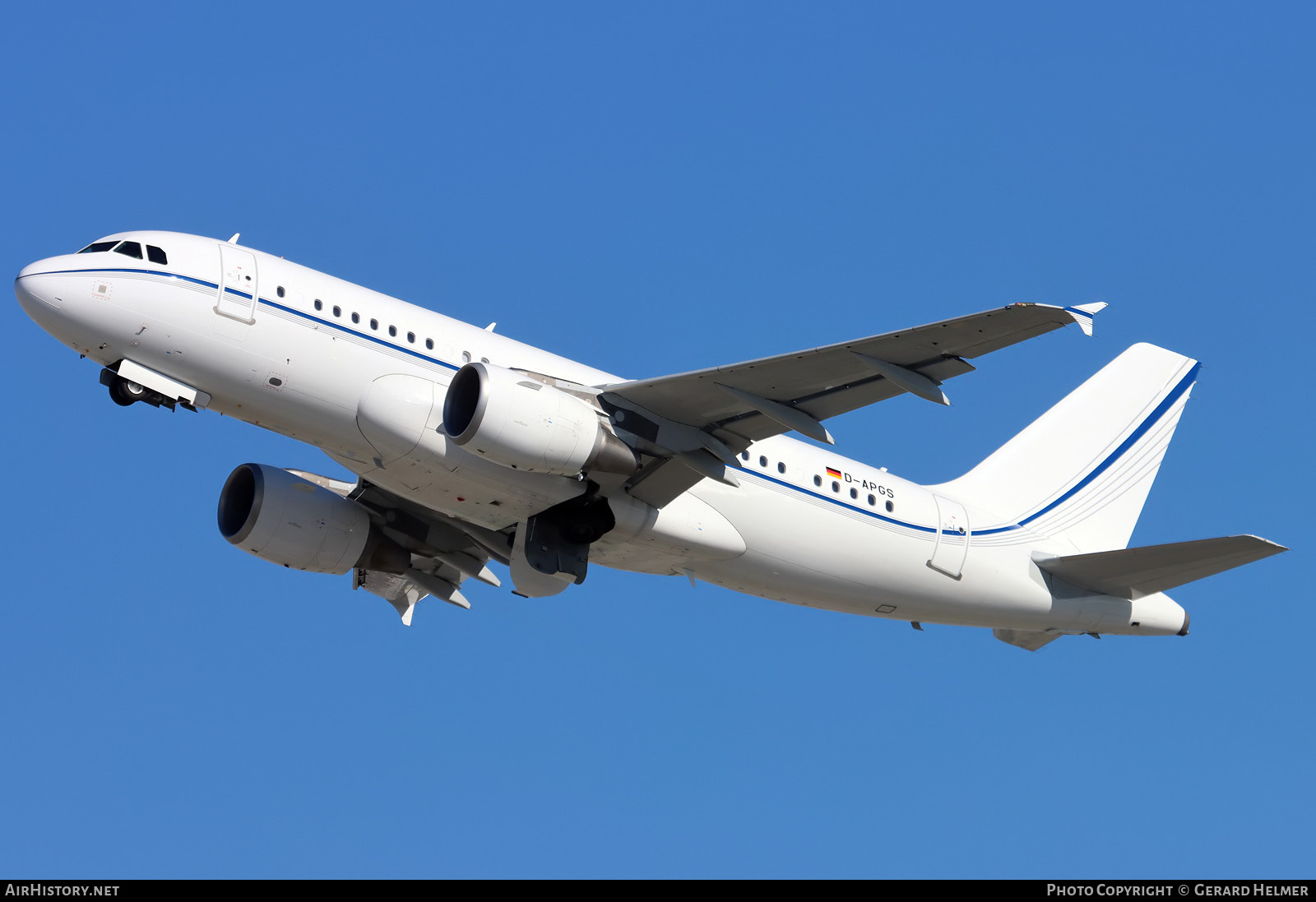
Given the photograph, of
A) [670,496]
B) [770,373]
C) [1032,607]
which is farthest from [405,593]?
[1032,607]

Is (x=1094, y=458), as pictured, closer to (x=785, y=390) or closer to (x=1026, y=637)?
(x=1026, y=637)

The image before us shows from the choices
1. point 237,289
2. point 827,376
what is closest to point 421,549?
point 237,289

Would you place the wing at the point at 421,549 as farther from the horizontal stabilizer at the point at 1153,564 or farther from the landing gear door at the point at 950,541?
the horizontal stabilizer at the point at 1153,564

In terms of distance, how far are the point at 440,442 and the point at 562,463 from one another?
6.51 ft

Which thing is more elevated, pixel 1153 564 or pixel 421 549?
pixel 1153 564

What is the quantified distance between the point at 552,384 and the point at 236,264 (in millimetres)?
5485

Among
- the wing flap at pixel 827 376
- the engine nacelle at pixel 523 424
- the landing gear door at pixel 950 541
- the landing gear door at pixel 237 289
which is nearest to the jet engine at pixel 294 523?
the landing gear door at pixel 237 289

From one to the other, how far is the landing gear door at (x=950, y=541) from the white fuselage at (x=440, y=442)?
35mm

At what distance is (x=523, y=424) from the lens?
23.6 meters

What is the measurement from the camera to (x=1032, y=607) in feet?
97.9

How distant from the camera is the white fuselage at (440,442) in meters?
23.5

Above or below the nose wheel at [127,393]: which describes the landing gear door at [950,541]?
above

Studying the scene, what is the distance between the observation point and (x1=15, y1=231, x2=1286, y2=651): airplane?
2341 centimetres
